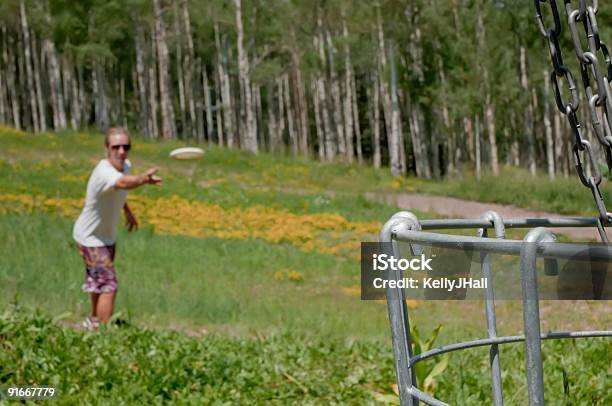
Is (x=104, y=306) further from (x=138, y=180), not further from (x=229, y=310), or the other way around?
(x=229, y=310)

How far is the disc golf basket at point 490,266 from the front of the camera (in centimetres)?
104

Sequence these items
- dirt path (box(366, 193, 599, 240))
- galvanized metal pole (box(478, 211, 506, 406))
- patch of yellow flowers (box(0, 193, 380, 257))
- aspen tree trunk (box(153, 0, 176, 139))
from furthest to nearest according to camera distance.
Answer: aspen tree trunk (box(153, 0, 176, 139)) → dirt path (box(366, 193, 599, 240)) → patch of yellow flowers (box(0, 193, 380, 257)) → galvanized metal pole (box(478, 211, 506, 406))

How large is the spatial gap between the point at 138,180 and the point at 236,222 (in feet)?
31.9

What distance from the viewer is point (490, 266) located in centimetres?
151

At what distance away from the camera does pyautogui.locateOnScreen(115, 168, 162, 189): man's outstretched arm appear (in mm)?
5816

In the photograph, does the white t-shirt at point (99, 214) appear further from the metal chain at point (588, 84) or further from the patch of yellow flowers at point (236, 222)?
the patch of yellow flowers at point (236, 222)

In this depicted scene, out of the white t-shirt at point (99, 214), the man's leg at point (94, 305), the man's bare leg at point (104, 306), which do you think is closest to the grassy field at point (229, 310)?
the man's bare leg at point (104, 306)

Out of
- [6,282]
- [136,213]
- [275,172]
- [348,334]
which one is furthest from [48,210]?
[275,172]

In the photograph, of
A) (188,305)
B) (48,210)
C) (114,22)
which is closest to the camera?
(188,305)

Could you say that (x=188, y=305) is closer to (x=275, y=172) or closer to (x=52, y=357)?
(x=52, y=357)

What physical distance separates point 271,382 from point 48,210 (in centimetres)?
1124

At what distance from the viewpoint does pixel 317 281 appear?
10648mm

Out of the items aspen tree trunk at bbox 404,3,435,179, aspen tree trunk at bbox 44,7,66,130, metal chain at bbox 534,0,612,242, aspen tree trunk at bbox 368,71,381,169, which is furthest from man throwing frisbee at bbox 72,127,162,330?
aspen tree trunk at bbox 44,7,66,130

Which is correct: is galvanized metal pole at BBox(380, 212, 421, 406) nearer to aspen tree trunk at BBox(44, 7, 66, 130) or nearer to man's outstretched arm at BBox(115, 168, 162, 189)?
man's outstretched arm at BBox(115, 168, 162, 189)
